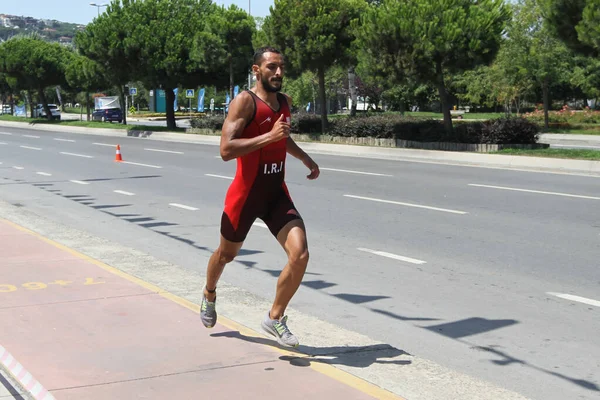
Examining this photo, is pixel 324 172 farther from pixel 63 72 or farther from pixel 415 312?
pixel 63 72

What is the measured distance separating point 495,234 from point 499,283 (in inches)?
113

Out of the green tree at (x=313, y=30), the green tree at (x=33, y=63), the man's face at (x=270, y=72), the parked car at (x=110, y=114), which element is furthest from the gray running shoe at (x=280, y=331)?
the parked car at (x=110, y=114)

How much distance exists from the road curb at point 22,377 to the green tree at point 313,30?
26827mm

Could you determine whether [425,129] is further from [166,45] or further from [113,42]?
[113,42]

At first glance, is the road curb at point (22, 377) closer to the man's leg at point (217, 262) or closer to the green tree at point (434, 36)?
the man's leg at point (217, 262)

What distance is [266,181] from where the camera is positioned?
17.6ft

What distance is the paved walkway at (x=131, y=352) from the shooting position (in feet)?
15.0

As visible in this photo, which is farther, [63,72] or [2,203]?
[63,72]

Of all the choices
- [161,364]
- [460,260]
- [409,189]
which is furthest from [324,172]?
[161,364]

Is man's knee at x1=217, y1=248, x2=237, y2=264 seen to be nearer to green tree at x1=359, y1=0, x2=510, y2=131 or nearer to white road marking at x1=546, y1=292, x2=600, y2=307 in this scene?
white road marking at x1=546, y1=292, x2=600, y2=307

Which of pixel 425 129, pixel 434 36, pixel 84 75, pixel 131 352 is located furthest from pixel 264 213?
pixel 84 75

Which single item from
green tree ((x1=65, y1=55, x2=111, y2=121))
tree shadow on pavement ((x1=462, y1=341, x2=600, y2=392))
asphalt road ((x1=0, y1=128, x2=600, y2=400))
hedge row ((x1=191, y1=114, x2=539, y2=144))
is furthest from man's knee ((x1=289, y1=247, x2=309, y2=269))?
green tree ((x1=65, y1=55, x2=111, y2=121))

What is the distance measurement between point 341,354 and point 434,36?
2150 centimetres

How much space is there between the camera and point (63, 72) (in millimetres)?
61844
